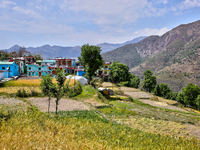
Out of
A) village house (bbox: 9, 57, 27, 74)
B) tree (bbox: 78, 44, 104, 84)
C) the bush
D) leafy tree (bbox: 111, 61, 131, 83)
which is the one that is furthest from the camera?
leafy tree (bbox: 111, 61, 131, 83)

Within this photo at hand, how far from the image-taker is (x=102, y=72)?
78312 mm

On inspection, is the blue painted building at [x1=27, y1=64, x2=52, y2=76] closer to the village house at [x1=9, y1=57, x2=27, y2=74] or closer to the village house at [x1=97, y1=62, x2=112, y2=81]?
the village house at [x1=9, y1=57, x2=27, y2=74]

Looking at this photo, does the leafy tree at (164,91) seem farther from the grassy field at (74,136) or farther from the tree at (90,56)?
the grassy field at (74,136)

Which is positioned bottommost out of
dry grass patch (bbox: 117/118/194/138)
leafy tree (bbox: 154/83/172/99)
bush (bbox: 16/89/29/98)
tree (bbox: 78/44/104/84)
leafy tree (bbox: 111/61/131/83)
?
leafy tree (bbox: 154/83/172/99)

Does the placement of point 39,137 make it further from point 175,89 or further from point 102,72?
point 175,89

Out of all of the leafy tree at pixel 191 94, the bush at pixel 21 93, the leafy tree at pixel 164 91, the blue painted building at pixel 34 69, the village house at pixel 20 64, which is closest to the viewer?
the bush at pixel 21 93

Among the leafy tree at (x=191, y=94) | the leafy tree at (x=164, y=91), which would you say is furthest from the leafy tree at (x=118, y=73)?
the leafy tree at (x=191, y=94)

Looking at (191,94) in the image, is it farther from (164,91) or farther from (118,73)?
(118,73)

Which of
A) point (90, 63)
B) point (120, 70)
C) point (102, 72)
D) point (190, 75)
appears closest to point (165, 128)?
point (90, 63)

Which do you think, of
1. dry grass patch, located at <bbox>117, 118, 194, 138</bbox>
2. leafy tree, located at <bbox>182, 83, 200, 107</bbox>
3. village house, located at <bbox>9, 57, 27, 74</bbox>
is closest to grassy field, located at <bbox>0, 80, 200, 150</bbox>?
dry grass patch, located at <bbox>117, 118, 194, 138</bbox>

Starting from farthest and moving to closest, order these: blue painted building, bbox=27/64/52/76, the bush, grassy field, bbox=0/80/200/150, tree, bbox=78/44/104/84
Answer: blue painted building, bbox=27/64/52/76 → tree, bbox=78/44/104/84 → the bush → grassy field, bbox=0/80/200/150

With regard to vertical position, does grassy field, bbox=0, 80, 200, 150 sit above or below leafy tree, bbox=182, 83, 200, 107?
above

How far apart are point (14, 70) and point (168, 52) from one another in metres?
161

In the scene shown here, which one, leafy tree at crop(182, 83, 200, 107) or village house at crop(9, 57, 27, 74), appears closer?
leafy tree at crop(182, 83, 200, 107)
